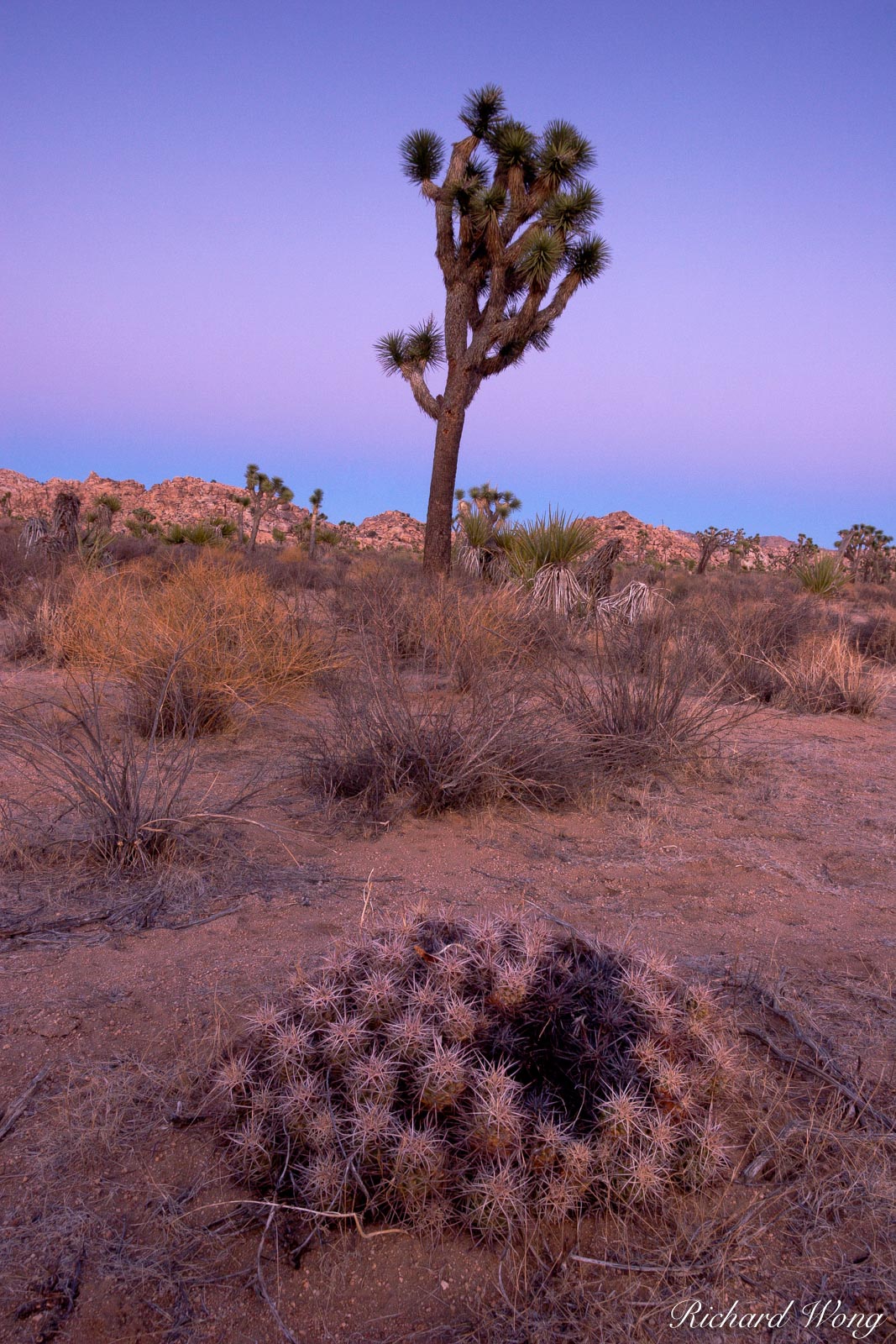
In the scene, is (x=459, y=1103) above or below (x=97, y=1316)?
above

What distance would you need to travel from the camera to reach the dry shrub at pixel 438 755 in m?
4.58

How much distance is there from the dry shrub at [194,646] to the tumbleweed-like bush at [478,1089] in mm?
3831

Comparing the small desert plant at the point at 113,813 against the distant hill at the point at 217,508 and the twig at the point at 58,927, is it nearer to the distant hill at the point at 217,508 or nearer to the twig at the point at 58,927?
the twig at the point at 58,927

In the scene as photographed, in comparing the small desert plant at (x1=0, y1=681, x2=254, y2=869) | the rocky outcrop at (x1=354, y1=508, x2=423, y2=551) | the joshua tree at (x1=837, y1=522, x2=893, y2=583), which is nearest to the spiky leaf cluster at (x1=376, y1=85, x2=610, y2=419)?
the small desert plant at (x1=0, y1=681, x2=254, y2=869)

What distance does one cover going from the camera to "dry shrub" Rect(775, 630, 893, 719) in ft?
27.0

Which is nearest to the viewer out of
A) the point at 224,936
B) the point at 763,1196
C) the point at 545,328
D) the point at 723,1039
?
the point at 763,1196

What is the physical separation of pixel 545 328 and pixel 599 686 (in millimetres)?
10335

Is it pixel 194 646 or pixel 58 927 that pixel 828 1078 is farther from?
pixel 194 646

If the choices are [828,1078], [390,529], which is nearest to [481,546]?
[828,1078]

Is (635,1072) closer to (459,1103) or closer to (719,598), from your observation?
(459,1103)

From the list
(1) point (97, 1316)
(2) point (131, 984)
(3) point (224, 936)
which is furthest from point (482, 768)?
(1) point (97, 1316)

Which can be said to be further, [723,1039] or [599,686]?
[599,686]

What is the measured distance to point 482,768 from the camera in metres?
4.59

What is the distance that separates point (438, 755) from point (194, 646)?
1978mm
